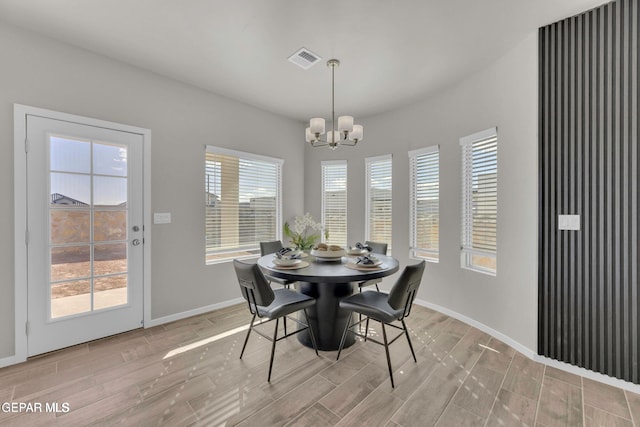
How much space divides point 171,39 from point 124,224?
6.15 feet

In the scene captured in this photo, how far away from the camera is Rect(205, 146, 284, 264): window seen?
3.60 m

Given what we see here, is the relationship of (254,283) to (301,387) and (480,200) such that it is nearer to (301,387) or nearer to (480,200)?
(301,387)

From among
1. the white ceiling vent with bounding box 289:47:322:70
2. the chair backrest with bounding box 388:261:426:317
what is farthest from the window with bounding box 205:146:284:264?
the chair backrest with bounding box 388:261:426:317

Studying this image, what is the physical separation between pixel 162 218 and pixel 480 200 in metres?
3.61

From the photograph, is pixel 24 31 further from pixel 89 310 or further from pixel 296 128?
pixel 296 128

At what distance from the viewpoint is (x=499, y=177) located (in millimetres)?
2783

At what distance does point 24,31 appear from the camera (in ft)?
7.58

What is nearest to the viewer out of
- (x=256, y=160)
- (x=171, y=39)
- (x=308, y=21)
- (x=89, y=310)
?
(x=308, y=21)

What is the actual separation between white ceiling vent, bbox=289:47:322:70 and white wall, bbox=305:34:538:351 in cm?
170

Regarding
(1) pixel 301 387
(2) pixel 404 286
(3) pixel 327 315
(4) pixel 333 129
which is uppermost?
(4) pixel 333 129

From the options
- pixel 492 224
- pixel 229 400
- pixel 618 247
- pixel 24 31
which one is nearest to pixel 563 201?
pixel 618 247

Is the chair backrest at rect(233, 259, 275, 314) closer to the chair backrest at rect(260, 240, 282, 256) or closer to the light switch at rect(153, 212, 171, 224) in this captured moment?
the chair backrest at rect(260, 240, 282, 256)

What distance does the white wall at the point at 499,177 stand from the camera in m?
2.49

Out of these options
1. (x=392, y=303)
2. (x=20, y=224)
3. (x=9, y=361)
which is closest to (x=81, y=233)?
(x=20, y=224)
